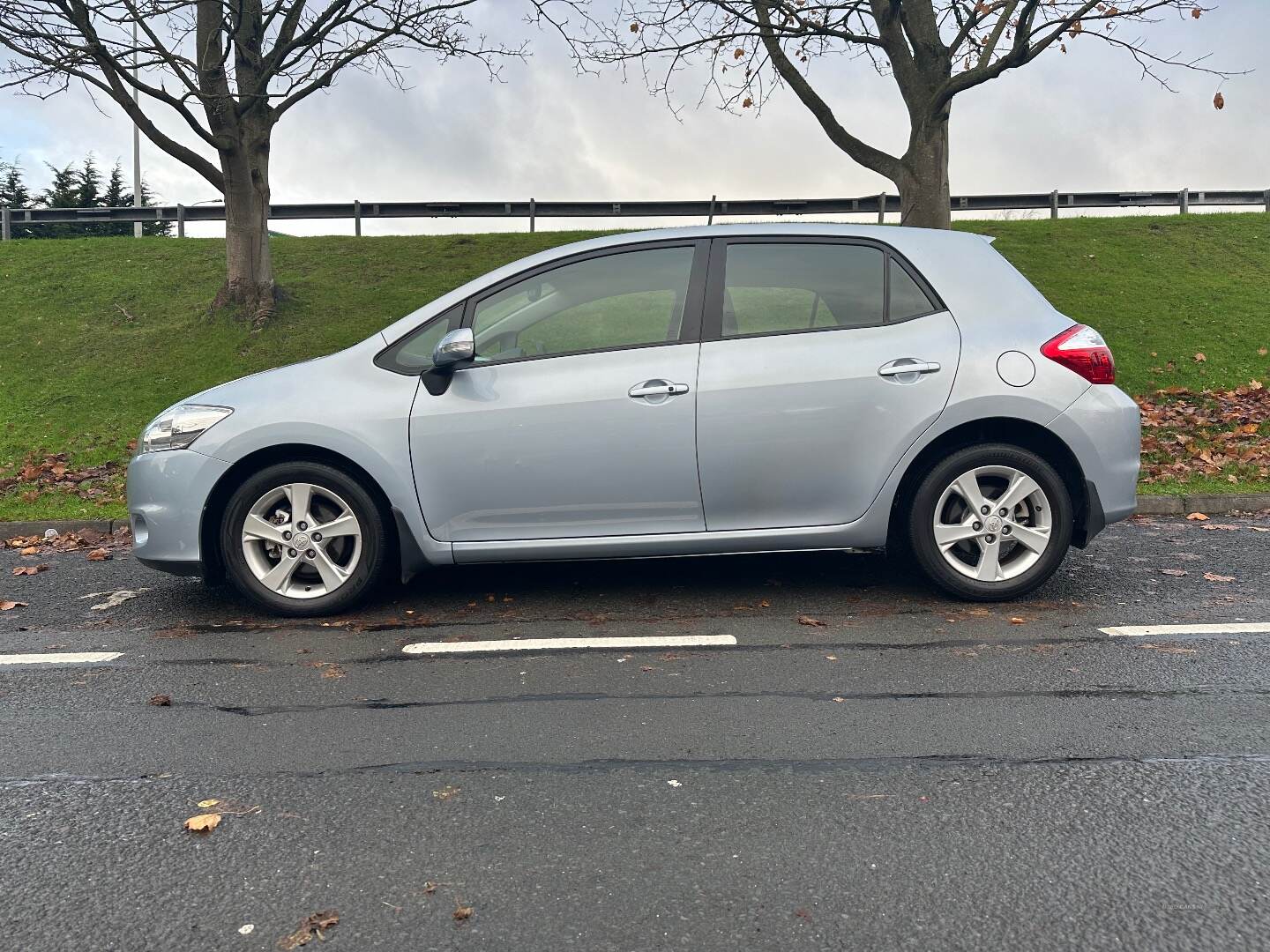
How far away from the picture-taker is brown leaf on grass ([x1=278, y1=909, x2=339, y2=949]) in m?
2.18

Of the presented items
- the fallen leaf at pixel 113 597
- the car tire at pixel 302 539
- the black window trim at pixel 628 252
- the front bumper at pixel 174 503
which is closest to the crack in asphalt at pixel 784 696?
the car tire at pixel 302 539

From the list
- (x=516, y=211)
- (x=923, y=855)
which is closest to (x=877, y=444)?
(x=923, y=855)

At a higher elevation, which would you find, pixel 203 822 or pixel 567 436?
pixel 567 436

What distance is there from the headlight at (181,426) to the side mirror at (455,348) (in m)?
1.04

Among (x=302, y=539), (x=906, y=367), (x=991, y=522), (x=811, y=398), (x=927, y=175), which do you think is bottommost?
(x=302, y=539)

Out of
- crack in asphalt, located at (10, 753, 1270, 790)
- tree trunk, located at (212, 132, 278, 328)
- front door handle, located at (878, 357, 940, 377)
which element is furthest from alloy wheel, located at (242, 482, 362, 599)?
tree trunk, located at (212, 132, 278, 328)

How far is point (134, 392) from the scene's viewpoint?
12.0 m

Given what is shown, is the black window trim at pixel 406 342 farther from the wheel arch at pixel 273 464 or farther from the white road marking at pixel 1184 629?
the white road marking at pixel 1184 629

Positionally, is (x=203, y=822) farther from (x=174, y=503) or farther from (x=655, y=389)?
(x=655, y=389)

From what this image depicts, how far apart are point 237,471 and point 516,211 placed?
1468cm

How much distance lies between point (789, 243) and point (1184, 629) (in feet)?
8.13

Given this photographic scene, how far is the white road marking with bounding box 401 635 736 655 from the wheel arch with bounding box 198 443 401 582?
2.08 ft

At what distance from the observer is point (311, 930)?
7.29 feet

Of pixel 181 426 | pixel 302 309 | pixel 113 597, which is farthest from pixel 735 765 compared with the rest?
pixel 302 309
